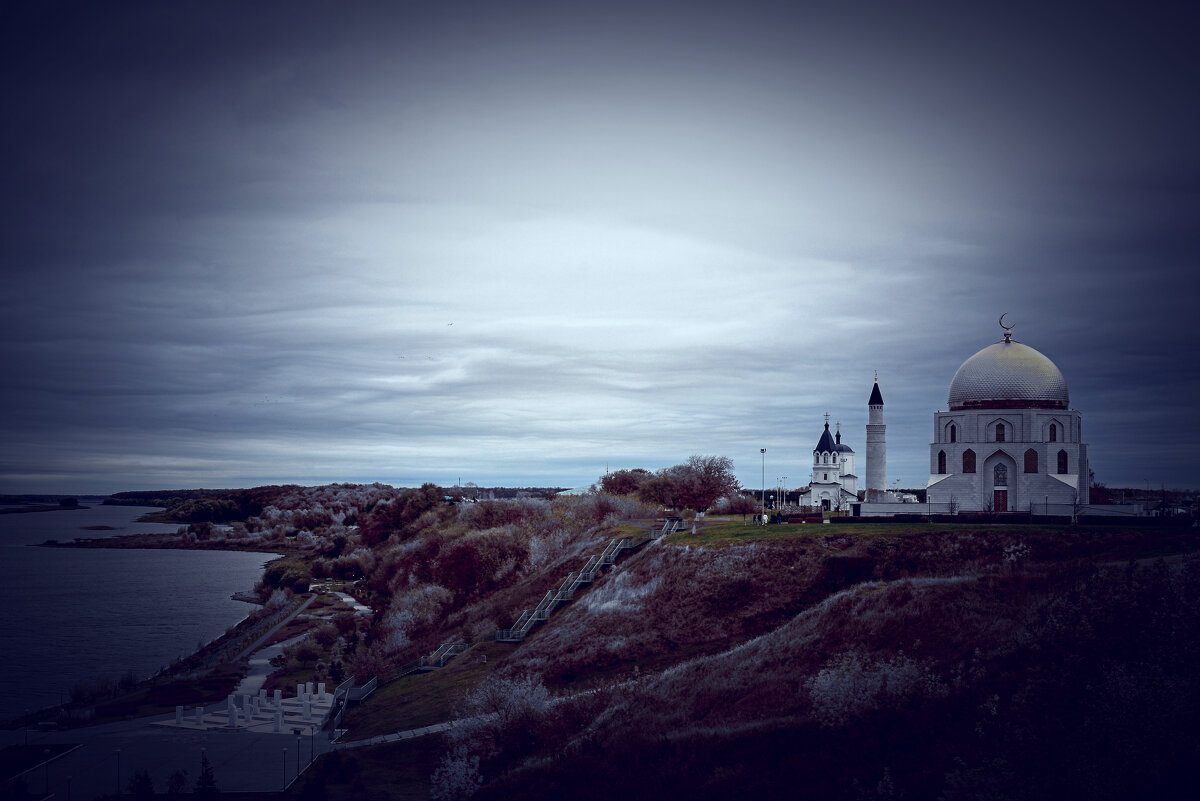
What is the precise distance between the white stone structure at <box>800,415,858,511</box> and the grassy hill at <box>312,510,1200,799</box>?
43449 mm

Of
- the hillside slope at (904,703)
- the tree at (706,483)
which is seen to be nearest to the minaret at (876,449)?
the tree at (706,483)

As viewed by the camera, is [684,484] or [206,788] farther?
[684,484]

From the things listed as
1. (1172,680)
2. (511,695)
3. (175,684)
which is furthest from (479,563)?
(1172,680)

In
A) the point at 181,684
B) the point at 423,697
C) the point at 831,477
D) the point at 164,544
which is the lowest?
the point at 164,544

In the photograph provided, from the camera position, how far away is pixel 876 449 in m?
67.1

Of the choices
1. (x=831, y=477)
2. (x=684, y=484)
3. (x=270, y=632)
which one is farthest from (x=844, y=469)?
(x=270, y=632)

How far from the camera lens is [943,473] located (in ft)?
194

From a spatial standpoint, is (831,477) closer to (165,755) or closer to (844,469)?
(844,469)

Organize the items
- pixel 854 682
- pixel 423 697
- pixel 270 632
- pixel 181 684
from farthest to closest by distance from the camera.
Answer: pixel 270 632
pixel 181 684
pixel 423 697
pixel 854 682

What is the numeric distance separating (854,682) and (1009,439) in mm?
40627

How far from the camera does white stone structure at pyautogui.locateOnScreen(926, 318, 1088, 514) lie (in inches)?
2169

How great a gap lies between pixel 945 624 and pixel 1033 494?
34909mm

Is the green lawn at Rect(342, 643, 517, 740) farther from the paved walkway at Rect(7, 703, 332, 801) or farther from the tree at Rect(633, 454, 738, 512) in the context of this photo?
the tree at Rect(633, 454, 738, 512)

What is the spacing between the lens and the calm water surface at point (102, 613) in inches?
2154
